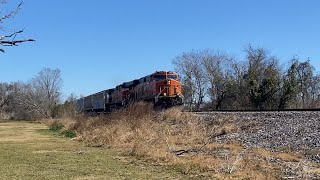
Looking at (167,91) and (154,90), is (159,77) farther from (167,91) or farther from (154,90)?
(154,90)

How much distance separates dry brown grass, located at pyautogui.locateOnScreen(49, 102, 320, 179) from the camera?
11.3m

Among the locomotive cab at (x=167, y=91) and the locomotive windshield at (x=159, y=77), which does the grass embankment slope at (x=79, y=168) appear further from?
the locomotive windshield at (x=159, y=77)

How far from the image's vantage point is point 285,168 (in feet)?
36.1

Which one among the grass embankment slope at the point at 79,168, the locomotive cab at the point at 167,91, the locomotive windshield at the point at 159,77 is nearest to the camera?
the grass embankment slope at the point at 79,168

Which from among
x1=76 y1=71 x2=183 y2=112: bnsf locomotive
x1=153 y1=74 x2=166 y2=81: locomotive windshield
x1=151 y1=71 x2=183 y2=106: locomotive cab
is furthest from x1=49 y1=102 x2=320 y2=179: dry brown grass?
x1=153 y1=74 x2=166 y2=81: locomotive windshield

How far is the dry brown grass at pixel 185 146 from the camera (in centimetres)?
1129

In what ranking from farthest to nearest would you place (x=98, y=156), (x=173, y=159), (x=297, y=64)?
(x=297, y=64)
(x=98, y=156)
(x=173, y=159)

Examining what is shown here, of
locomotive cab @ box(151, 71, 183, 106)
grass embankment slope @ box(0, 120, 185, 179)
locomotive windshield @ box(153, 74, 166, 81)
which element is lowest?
grass embankment slope @ box(0, 120, 185, 179)

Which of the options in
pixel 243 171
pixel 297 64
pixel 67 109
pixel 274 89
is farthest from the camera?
pixel 67 109

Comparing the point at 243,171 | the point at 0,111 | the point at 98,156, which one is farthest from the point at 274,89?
the point at 0,111

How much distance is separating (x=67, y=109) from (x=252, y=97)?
3364cm

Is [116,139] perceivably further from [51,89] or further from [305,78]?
[51,89]

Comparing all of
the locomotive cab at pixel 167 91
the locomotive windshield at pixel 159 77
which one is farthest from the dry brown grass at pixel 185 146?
the locomotive windshield at pixel 159 77

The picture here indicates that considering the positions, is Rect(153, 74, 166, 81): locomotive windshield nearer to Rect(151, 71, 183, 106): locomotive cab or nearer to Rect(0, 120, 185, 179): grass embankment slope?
Rect(151, 71, 183, 106): locomotive cab
